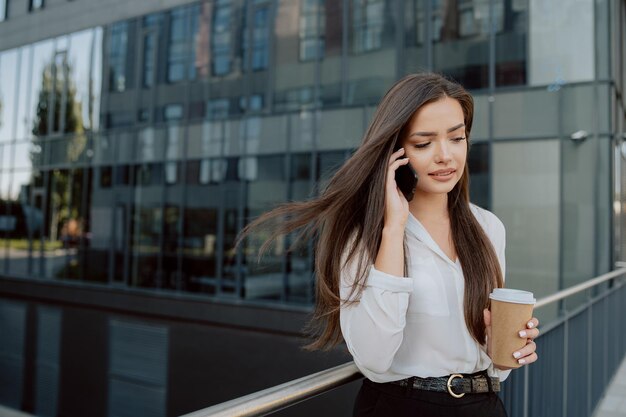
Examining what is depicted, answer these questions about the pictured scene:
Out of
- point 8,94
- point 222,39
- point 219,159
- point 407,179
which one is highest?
point 222,39

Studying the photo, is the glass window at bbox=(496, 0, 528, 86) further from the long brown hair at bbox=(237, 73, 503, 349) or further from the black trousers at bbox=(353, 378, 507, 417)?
the black trousers at bbox=(353, 378, 507, 417)

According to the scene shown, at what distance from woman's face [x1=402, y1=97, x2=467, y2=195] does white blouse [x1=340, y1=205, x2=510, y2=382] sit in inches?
6.1

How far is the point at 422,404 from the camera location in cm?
157

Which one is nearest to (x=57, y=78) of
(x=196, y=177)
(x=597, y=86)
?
(x=196, y=177)

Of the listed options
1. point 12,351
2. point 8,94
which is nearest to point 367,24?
point 8,94

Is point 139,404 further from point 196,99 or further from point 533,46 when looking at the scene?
point 533,46

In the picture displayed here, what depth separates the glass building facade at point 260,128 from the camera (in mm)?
10234

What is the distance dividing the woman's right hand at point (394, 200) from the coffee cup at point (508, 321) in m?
0.36

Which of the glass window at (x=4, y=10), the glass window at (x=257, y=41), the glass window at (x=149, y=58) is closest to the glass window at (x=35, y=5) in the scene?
the glass window at (x=4, y=10)

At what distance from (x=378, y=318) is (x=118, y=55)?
54.7ft

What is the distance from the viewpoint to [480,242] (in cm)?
175

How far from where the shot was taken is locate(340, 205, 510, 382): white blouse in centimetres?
139

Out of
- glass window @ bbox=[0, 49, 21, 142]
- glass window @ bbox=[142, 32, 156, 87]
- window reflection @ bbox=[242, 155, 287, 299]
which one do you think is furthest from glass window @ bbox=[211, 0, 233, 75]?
glass window @ bbox=[0, 49, 21, 142]

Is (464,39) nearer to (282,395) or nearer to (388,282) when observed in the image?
(388,282)
